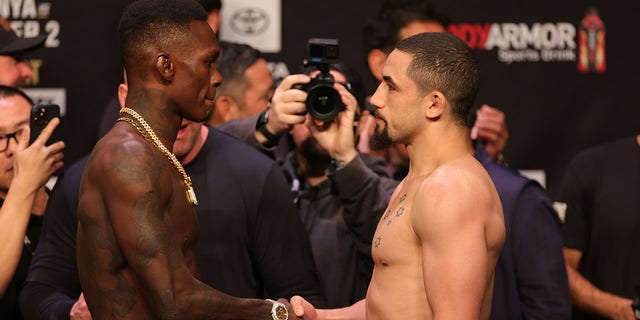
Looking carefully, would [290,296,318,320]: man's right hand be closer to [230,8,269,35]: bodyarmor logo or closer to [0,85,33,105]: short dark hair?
[0,85,33,105]: short dark hair

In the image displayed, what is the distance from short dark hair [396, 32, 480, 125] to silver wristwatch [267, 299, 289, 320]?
61 cm

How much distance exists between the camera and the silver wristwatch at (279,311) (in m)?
2.54

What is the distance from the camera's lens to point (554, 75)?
4.59m

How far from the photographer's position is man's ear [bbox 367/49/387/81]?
Result: 164 inches

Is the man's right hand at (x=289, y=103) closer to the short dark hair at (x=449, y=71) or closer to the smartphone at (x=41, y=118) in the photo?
the smartphone at (x=41, y=118)

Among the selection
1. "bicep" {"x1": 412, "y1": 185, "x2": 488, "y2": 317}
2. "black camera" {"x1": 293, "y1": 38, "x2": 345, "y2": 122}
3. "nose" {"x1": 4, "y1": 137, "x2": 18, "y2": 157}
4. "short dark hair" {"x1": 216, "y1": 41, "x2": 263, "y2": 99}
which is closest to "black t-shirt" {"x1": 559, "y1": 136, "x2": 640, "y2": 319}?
"black camera" {"x1": 293, "y1": 38, "x2": 345, "y2": 122}

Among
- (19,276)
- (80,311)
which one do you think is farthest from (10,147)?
(80,311)

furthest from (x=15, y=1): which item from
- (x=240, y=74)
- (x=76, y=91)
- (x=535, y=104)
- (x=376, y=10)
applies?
(x=535, y=104)

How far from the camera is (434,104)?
2.47 metres

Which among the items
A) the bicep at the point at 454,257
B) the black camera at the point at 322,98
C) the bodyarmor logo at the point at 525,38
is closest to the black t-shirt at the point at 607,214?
the bodyarmor logo at the point at 525,38

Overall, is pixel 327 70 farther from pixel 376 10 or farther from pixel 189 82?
pixel 376 10

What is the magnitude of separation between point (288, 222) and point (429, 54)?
0.80m

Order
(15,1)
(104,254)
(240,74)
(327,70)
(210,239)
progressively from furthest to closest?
(15,1), (240,74), (327,70), (210,239), (104,254)

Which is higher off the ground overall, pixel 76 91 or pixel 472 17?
pixel 472 17
